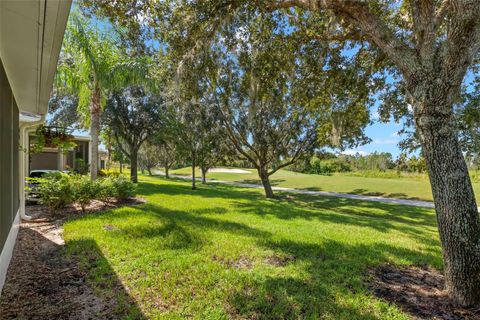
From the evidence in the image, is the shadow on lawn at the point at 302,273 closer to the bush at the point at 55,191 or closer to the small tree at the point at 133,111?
the bush at the point at 55,191

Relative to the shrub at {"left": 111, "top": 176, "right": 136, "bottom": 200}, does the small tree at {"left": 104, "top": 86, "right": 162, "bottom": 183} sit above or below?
above

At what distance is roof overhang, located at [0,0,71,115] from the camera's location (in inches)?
84.1

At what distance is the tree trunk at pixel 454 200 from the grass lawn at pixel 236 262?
89 centimetres

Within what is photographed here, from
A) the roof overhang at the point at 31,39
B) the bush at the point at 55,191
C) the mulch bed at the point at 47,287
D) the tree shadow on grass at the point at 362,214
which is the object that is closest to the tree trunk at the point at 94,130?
the bush at the point at 55,191

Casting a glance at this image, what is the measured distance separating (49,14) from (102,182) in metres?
7.55

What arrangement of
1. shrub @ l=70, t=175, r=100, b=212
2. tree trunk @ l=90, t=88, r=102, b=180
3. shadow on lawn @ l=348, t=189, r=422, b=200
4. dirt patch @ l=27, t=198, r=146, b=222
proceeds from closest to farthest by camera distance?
dirt patch @ l=27, t=198, r=146, b=222
shrub @ l=70, t=175, r=100, b=212
tree trunk @ l=90, t=88, r=102, b=180
shadow on lawn @ l=348, t=189, r=422, b=200

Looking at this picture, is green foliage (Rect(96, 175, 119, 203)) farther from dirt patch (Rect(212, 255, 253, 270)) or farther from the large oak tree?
the large oak tree

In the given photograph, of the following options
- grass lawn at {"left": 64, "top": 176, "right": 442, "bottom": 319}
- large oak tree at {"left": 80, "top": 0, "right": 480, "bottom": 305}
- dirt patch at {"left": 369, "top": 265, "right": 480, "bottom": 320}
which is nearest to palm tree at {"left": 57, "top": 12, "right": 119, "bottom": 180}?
grass lawn at {"left": 64, "top": 176, "right": 442, "bottom": 319}

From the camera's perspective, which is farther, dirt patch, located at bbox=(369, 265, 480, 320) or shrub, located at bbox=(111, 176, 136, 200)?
shrub, located at bbox=(111, 176, 136, 200)

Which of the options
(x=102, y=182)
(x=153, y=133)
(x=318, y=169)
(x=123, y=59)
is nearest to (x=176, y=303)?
(x=102, y=182)

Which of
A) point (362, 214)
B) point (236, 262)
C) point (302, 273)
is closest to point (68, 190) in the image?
point (236, 262)

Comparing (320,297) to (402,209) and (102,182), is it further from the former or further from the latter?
(402,209)

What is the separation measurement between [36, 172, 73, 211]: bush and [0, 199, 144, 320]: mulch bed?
6.16 feet

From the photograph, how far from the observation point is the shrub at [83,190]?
24.6 ft
